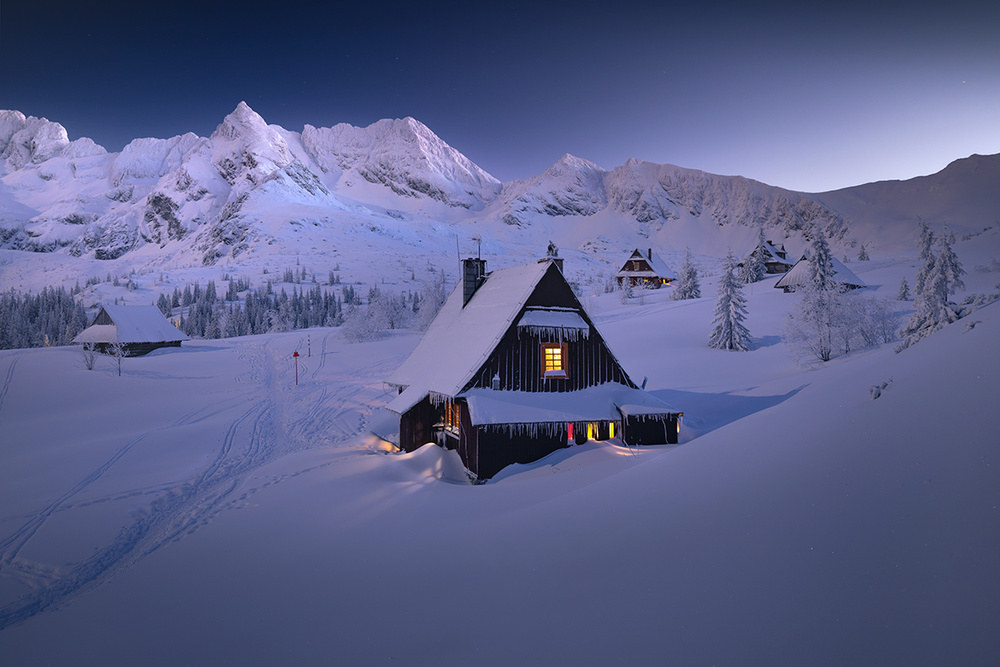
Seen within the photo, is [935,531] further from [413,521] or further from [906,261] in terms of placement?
[906,261]

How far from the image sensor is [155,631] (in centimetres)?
718

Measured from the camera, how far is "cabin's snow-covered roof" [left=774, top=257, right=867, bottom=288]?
139ft

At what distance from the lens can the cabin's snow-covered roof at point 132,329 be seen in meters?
46.2

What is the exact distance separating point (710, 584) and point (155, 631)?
27.9 ft

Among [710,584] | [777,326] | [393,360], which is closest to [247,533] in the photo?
[710,584]

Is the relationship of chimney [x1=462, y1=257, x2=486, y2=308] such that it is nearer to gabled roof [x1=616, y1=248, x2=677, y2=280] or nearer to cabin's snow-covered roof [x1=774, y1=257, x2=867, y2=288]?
cabin's snow-covered roof [x1=774, y1=257, x2=867, y2=288]

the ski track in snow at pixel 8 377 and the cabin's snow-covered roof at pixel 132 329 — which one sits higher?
the cabin's snow-covered roof at pixel 132 329

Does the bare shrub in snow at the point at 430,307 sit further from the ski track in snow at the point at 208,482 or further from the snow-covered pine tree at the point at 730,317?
the snow-covered pine tree at the point at 730,317

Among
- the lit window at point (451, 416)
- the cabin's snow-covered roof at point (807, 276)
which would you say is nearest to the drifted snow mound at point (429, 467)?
the lit window at point (451, 416)

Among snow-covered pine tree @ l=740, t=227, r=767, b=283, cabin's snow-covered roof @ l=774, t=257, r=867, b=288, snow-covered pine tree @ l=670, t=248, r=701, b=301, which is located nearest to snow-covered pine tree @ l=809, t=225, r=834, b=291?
cabin's snow-covered roof @ l=774, t=257, r=867, b=288

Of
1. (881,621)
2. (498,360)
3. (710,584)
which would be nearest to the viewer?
(881,621)

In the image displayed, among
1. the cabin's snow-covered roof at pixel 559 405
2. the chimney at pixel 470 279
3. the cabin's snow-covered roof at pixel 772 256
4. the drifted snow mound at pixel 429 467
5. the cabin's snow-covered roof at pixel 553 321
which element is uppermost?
the cabin's snow-covered roof at pixel 772 256

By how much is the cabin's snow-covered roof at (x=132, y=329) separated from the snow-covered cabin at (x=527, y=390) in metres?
45.4

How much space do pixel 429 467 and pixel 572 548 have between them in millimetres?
9905
